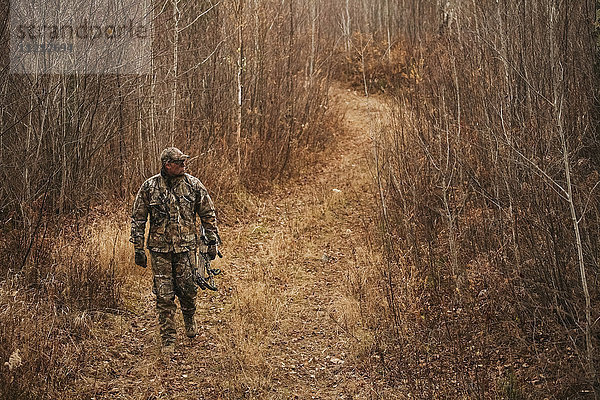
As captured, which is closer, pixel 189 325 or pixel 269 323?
pixel 189 325

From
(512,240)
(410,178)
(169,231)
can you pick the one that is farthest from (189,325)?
(410,178)

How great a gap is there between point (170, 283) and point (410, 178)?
3.78 meters

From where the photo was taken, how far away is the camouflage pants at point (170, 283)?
6.11 m

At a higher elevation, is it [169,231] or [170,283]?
[169,231]

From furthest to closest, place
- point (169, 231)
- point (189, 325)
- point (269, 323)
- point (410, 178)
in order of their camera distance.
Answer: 1. point (410, 178)
2. point (269, 323)
3. point (189, 325)
4. point (169, 231)

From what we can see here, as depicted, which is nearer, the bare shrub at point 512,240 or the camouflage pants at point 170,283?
the bare shrub at point 512,240

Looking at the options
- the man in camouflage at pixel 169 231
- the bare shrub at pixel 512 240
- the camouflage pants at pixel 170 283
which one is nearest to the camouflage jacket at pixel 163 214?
the man in camouflage at pixel 169 231

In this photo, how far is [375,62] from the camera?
17.6m

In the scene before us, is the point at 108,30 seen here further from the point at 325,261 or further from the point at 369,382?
the point at 369,382

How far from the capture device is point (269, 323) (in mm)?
6875

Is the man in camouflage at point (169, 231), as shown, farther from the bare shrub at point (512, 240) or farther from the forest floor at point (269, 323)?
the bare shrub at point (512, 240)

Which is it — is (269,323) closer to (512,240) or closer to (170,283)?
(170,283)

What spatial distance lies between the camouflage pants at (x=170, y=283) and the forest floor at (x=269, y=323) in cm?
30

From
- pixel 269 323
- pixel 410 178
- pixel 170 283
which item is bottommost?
pixel 269 323
